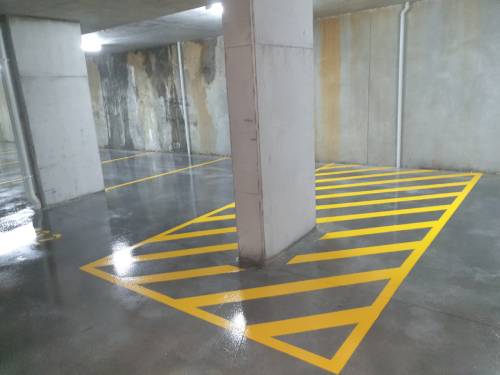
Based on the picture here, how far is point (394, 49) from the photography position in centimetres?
894

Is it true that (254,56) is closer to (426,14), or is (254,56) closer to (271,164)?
(271,164)

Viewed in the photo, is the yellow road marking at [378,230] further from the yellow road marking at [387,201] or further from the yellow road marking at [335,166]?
the yellow road marking at [335,166]

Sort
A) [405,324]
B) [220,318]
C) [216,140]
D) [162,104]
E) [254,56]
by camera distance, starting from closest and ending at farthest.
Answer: [405,324] < [220,318] < [254,56] < [216,140] < [162,104]

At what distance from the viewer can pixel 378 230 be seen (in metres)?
5.66

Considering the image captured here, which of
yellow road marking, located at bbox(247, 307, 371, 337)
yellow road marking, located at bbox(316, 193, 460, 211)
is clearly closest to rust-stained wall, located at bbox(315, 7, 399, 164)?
yellow road marking, located at bbox(316, 193, 460, 211)

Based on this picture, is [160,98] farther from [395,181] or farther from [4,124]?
[4,124]

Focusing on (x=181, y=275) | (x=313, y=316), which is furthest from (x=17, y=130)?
(x=313, y=316)

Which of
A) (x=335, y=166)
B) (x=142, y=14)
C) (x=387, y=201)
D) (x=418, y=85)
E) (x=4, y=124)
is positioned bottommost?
(x=387, y=201)

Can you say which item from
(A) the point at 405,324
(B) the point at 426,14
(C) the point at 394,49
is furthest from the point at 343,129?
(A) the point at 405,324

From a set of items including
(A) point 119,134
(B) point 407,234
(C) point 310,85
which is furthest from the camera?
(A) point 119,134

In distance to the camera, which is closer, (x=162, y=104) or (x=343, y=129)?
(x=343, y=129)

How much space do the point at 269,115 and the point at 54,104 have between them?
527 cm

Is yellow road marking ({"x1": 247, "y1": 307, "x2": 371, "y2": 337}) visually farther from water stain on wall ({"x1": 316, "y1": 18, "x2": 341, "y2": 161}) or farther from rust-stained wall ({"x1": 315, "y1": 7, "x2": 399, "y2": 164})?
water stain on wall ({"x1": 316, "y1": 18, "x2": 341, "y2": 161})

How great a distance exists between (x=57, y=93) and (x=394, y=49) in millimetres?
7375
